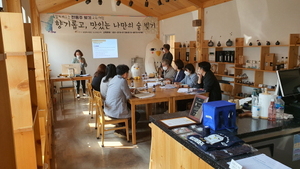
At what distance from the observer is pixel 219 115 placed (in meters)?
1.70

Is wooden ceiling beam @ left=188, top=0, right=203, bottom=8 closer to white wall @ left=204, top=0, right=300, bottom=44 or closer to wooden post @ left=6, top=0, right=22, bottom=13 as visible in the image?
white wall @ left=204, top=0, right=300, bottom=44

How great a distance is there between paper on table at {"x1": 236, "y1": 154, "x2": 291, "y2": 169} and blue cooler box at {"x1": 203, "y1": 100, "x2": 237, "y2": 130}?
435 millimetres

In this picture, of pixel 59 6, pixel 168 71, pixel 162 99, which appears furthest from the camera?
pixel 59 6

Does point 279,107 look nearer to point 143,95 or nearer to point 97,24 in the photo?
point 143,95

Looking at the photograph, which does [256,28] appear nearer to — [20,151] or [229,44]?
[229,44]

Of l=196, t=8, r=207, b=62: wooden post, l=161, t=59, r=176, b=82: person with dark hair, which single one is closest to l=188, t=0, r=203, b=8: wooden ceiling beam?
l=196, t=8, r=207, b=62: wooden post

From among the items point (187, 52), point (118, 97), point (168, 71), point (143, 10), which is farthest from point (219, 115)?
point (143, 10)

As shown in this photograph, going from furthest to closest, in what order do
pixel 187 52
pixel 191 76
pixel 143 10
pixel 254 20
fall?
1. pixel 143 10
2. pixel 187 52
3. pixel 254 20
4. pixel 191 76

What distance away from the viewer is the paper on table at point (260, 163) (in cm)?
118

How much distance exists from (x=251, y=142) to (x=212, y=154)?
1.93 feet

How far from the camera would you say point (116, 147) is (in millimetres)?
3461

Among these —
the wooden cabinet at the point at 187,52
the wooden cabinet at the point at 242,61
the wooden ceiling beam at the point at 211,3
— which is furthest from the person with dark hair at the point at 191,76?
the wooden cabinet at the point at 187,52

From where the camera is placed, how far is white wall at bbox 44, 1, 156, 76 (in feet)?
26.1

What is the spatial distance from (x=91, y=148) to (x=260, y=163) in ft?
8.86
